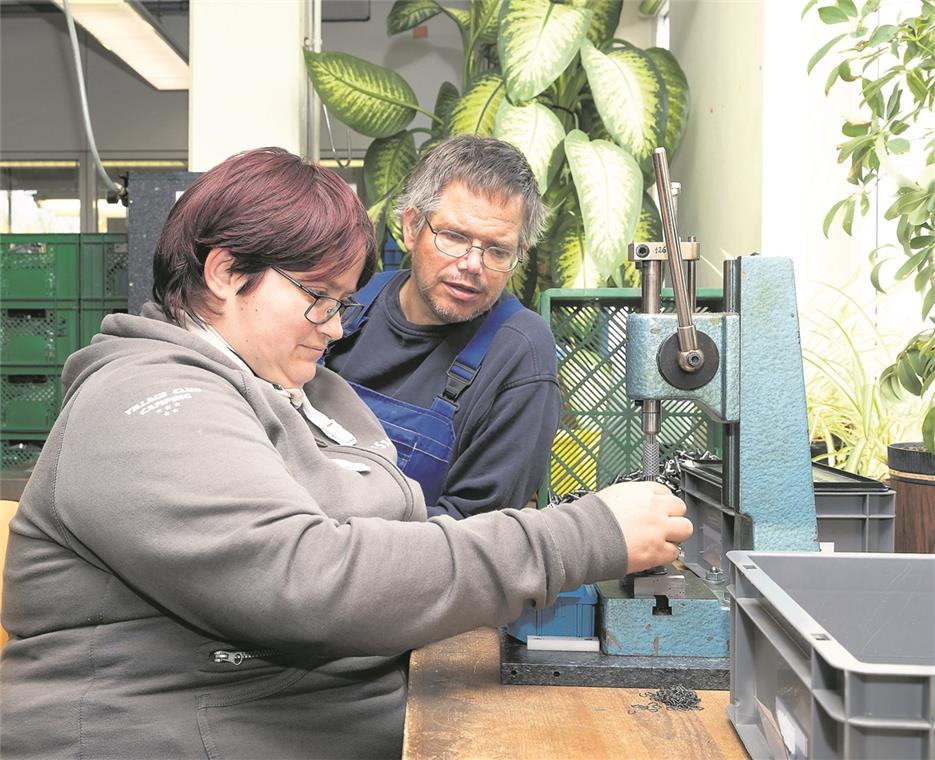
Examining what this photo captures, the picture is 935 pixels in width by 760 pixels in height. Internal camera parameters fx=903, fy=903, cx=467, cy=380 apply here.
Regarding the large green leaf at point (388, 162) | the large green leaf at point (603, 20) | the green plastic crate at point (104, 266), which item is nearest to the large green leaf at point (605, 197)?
the large green leaf at point (603, 20)

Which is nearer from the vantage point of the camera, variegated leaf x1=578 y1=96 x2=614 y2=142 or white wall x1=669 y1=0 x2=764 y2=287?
white wall x1=669 y1=0 x2=764 y2=287

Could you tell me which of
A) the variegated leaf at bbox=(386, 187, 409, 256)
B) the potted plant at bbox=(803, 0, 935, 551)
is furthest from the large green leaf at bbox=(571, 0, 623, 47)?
the potted plant at bbox=(803, 0, 935, 551)

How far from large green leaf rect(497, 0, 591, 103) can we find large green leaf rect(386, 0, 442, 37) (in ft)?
3.87

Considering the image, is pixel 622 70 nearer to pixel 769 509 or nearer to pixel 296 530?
pixel 769 509

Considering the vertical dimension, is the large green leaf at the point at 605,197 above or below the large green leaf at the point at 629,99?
below

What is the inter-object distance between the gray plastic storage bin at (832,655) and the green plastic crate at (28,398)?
168 inches

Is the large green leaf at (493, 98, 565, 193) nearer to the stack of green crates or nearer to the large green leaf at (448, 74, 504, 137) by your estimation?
the large green leaf at (448, 74, 504, 137)

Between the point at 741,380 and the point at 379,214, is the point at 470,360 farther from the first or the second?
the point at 379,214

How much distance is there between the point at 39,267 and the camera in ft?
14.5

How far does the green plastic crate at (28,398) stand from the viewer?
4.55m

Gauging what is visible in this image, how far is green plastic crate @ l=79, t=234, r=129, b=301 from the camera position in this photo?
13.9 feet

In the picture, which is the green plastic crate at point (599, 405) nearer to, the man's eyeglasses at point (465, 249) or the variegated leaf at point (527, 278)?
the man's eyeglasses at point (465, 249)

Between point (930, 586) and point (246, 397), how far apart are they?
2.67 ft

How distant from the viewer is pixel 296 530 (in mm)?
904
